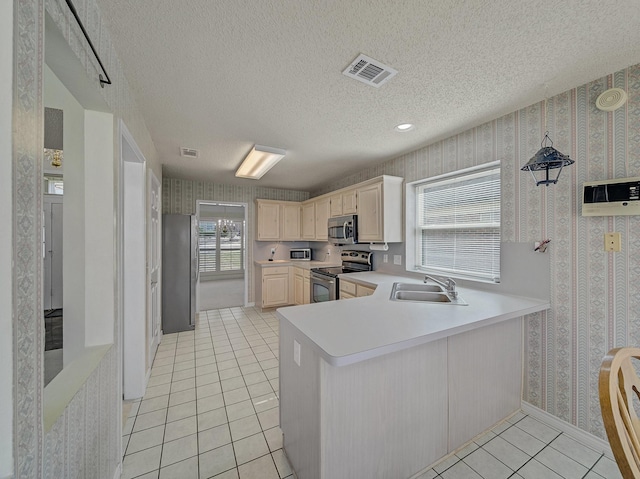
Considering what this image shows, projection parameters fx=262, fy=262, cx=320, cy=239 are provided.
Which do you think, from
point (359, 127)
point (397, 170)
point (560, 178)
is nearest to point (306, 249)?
point (397, 170)

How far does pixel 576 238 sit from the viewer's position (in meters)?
1.78

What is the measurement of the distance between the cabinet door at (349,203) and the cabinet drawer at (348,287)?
3.36 ft

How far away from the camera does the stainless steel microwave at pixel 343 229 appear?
143 inches

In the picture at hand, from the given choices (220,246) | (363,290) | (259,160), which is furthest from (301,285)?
(220,246)

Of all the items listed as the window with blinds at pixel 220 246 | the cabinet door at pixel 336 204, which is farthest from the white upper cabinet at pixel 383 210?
the window with blinds at pixel 220 246

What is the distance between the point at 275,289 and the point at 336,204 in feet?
6.30

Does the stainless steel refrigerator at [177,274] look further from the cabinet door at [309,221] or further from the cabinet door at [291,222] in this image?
the cabinet door at [309,221]

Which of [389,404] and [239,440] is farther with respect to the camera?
[239,440]

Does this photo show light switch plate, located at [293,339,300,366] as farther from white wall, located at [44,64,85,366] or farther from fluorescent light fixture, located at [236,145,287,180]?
fluorescent light fixture, located at [236,145,287,180]

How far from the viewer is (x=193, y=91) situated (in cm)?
186

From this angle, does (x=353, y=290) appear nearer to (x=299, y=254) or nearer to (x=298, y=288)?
(x=298, y=288)

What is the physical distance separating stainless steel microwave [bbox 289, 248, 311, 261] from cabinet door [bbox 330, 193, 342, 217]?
1.48m

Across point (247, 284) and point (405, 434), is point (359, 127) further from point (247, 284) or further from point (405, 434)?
point (247, 284)

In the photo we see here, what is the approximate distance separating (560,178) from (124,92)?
3011 mm
